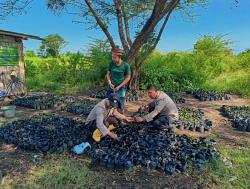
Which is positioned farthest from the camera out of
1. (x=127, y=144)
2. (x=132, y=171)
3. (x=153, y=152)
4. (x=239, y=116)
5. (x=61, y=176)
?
(x=239, y=116)

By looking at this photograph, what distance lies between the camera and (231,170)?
4238 mm

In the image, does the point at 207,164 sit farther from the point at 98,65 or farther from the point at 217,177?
the point at 98,65

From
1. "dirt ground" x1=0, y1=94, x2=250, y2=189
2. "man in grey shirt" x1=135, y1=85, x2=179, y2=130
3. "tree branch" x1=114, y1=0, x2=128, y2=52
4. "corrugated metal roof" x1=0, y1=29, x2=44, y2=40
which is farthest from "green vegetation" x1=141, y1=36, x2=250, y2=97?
"man in grey shirt" x1=135, y1=85, x2=179, y2=130

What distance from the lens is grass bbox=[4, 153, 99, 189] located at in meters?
3.76

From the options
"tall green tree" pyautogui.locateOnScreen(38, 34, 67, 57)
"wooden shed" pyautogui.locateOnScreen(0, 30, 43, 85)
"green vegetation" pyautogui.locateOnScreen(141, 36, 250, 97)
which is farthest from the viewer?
"tall green tree" pyautogui.locateOnScreen(38, 34, 67, 57)

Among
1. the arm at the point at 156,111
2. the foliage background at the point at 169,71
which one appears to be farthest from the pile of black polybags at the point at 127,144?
the foliage background at the point at 169,71

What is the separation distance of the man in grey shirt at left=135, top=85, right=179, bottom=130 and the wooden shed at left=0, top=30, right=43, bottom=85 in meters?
7.35

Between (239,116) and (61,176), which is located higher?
(239,116)

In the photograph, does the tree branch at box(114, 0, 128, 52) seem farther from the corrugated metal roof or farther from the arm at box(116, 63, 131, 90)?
the arm at box(116, 63, 131, 90)

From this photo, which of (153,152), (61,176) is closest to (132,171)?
(153,152)

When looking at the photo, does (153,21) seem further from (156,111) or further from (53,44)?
(53,44)

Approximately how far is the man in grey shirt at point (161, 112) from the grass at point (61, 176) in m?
1.60

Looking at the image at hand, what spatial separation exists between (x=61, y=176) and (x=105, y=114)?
5.09ft

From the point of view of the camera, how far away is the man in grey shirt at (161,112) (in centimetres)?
551
